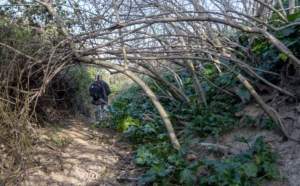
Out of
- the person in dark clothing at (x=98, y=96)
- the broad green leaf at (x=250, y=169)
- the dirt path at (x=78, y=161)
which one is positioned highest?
the person in dark clothing at (x=98, y=96)

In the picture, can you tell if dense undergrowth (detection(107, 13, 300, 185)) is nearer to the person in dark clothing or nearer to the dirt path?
the dirt path

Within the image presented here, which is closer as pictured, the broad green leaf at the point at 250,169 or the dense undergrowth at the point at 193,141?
→ the broad green leaf at the point at 250,169

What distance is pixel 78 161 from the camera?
19.5ft

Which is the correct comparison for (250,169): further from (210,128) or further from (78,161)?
(78,161)

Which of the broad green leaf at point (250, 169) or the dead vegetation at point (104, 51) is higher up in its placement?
the dead vegetation at point (104, 51)

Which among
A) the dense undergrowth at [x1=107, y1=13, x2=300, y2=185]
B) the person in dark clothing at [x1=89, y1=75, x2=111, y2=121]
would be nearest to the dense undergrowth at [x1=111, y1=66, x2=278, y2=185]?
the dense undergrowth at [x1=107, y1=13, x2=300, y2=185]

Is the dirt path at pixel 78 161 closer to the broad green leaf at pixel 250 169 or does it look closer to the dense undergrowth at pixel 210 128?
the dense undergrowth at pixel 210 128

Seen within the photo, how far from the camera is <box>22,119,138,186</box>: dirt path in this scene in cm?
534

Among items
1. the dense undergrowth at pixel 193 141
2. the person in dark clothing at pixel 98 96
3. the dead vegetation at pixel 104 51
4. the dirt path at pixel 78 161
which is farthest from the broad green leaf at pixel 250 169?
the person in dark clothing at pixel 98 96

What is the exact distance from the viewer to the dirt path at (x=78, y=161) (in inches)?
210

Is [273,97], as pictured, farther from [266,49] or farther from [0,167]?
[0,167]

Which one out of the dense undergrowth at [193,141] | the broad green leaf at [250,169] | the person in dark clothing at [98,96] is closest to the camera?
the broad green leaf at [250,169]

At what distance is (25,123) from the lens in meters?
5.04

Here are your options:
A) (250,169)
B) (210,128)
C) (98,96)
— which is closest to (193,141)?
(210,128)
